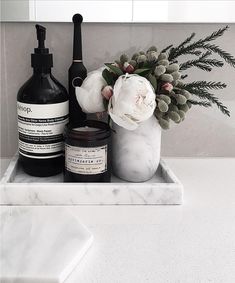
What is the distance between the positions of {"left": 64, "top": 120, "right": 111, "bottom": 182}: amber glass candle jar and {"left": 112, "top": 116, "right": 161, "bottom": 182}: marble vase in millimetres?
27

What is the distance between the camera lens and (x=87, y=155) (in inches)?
24.1

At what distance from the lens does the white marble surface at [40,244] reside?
0.43 meters

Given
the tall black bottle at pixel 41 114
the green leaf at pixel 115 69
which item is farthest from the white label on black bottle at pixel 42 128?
the green leaf at pixel 115 69

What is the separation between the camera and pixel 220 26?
0.76 meters

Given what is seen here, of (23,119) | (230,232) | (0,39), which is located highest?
(0,39)

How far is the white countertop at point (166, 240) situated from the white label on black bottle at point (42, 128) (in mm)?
110

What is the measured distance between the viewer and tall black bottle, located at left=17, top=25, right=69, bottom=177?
645mm

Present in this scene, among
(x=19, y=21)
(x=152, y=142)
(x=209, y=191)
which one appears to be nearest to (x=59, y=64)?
(x=19, y=21)

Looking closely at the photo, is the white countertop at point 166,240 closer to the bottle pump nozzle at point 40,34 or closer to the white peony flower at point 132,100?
the white peony flower at point 132,100

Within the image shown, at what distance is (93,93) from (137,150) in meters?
0.12

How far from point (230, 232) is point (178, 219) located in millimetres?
75

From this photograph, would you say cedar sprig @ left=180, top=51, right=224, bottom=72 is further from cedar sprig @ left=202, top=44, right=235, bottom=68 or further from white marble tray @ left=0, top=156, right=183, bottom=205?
white marble tray @ left=0, top=156, right=183, bottom=205

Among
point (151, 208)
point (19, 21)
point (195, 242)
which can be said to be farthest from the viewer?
point (19, 21)

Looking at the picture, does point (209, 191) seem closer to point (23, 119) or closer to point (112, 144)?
point (112, 144)
